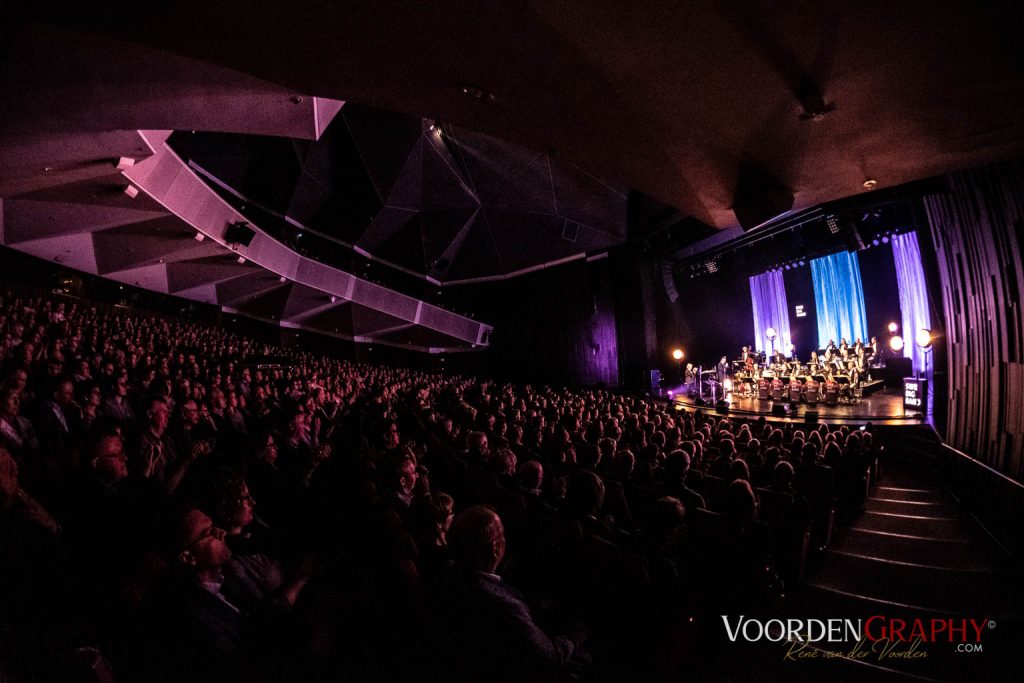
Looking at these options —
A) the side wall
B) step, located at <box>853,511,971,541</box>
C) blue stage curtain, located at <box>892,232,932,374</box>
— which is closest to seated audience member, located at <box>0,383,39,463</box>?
step, located at <box>853,511,971,541</box>

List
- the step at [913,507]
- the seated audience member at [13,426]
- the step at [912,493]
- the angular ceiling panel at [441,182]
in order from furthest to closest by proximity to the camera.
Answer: the angular ceiling panel at [441,182]
the step at [912,493]
the step at [913,507]
the seated audience member at [13,426]

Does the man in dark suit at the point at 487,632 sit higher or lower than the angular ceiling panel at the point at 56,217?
lower

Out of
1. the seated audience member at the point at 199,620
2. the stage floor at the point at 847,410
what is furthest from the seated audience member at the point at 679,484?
the stage floor at the point at 847,410

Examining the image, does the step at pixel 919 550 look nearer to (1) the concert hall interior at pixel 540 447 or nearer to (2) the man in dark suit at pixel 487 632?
(1) the concert hall interior at pixel 540 447

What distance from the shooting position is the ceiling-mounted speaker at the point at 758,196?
3.71m

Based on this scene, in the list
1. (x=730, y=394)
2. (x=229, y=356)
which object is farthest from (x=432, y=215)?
(x=730, y=394)

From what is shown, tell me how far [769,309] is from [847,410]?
23.7 feet

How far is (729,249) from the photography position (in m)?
13.1

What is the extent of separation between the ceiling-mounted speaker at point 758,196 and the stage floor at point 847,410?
5743 mm

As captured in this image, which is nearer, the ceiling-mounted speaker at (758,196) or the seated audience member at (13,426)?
the seated audience member at (13,426)

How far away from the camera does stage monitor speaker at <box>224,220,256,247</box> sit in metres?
11.3

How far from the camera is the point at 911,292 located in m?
12.4

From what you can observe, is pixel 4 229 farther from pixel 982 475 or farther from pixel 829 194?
pixel 982 475

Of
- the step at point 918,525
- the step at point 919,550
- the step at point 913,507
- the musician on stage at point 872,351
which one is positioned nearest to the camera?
the step at point 919,550
